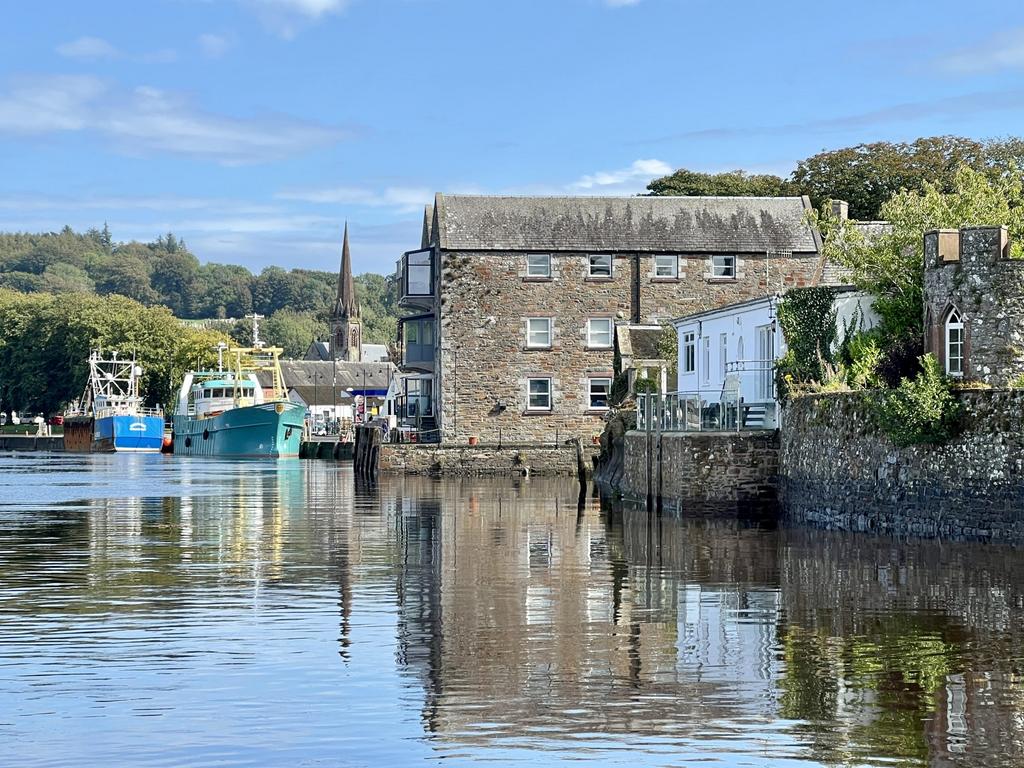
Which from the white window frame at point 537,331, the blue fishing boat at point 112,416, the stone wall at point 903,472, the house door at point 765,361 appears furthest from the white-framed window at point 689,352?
the blue fishing boat at point 112,416

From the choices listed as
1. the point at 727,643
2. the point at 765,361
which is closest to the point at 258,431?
the point at 765,361

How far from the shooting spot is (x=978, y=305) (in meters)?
31.9

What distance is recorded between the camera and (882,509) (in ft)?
A: 108

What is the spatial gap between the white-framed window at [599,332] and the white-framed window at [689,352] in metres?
16.0

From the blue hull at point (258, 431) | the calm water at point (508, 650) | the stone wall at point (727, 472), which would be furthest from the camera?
the blue hull at point (258, 431)

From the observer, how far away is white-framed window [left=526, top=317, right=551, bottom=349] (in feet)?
219

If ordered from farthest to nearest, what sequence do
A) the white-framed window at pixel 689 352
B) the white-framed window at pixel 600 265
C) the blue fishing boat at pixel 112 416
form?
the blue fishing boat at pixel 112 416
the white-framed window at pixel 600 265
the white-framed window at pixel 689 352

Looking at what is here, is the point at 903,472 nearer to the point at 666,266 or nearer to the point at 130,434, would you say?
the point at 666,266

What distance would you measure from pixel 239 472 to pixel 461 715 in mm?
62668

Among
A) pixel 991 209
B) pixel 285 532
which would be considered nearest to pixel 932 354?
pixel 991 209

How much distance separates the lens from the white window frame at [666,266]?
6769 centimetres

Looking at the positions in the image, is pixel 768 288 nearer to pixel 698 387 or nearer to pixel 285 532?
pixel 698 387

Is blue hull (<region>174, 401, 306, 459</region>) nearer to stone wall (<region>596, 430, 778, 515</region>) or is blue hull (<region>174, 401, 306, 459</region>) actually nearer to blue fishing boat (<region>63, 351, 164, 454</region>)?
blue fishing boat (<region>63, 351, 164, 454</region>)

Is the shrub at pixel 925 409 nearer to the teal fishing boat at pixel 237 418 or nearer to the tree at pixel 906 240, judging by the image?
the tree at pixel 906 240
